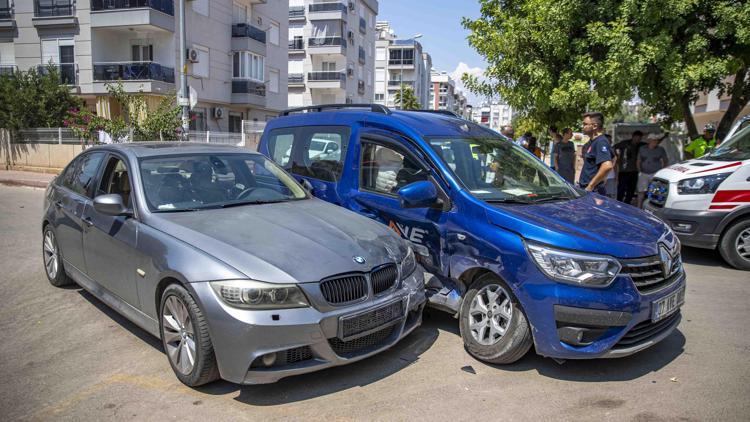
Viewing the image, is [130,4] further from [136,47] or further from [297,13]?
[297,13]

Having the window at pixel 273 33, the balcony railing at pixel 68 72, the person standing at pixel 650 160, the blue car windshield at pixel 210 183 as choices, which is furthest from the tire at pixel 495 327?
the window at pixel 273 33

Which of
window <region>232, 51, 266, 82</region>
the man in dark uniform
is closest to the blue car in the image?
the man in dark uniform

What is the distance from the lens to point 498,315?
3898 millimetres

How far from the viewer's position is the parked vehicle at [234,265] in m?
3.23

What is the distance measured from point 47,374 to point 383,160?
322 cm

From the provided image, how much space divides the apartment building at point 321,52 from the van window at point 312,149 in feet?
126

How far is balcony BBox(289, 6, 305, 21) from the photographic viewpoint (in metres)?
46.0

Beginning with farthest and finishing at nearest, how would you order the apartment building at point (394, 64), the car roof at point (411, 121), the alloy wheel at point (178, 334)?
the apartment building at point (394, 64) → the car roof at point (411, 121) → the alloy wheel at point (178, 334)

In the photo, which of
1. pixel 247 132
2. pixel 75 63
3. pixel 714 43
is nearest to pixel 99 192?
pixel 714 43

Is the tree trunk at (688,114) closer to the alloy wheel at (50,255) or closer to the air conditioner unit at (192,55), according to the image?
the alloy wheel at (50,255)

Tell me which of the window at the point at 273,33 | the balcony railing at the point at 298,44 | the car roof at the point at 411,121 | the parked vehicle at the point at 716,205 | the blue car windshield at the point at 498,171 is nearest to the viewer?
the blue car windshield at the point at 498,171

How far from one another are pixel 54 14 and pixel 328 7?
23.1m

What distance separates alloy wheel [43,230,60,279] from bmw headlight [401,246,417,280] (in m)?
3.87

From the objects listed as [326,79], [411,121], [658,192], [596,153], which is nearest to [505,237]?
[411,121]
